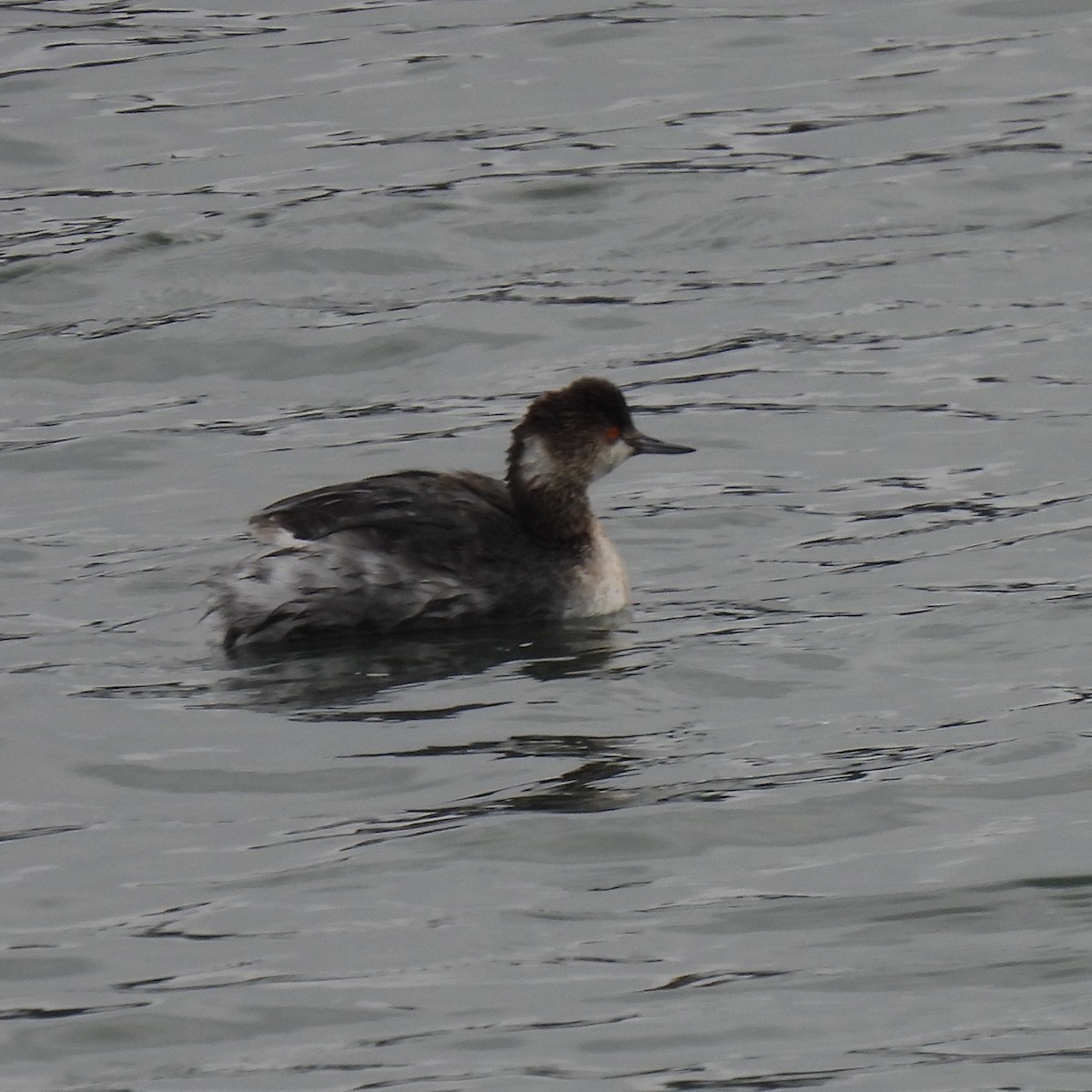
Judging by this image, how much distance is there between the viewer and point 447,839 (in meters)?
7.02

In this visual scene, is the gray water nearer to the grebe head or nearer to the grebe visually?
the grebe

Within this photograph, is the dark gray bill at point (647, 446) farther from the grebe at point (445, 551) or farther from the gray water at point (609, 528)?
the gray water at point (609, 528)

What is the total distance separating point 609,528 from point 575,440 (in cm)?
96

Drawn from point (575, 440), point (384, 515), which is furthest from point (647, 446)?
point (384, 515)

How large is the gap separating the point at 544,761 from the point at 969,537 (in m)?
2.75

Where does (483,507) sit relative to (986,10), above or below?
below

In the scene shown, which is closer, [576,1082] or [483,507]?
[576,1082]

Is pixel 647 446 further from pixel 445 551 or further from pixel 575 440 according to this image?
pixel 445 551

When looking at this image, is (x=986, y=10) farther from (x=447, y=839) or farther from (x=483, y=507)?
(x=447, y=839)

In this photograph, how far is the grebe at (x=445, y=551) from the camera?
29.6 ft

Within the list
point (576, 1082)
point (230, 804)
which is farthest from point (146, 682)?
point (576, 1082)

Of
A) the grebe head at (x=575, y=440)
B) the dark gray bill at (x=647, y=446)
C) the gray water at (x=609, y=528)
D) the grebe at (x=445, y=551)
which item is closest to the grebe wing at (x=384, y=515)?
the grebe at (x=445, y=551)

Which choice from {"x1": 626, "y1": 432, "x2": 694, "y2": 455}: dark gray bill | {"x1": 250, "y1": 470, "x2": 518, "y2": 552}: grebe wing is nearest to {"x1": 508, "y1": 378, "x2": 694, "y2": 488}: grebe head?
{"x1": 626, "y1": 432, "x2": 694, "y2": 455}: dark gray bill

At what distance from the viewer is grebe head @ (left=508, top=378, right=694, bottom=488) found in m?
9.51
